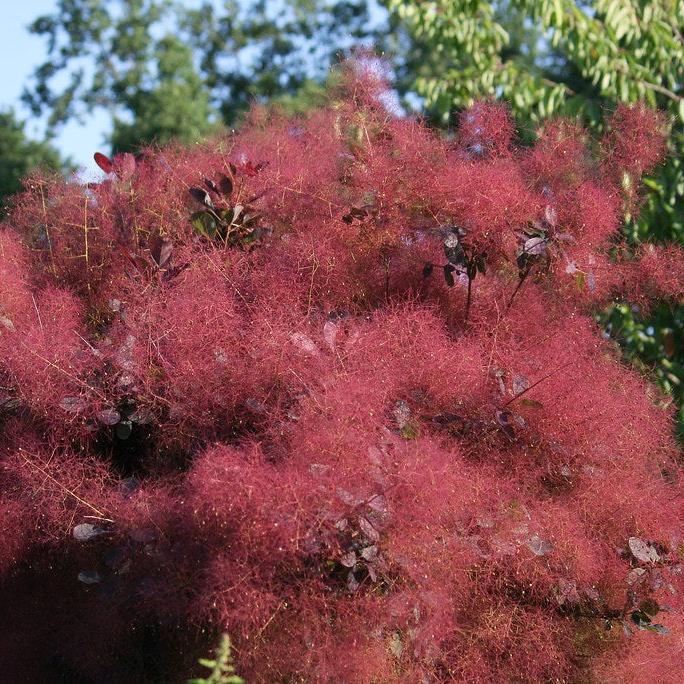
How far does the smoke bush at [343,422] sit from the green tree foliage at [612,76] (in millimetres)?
946

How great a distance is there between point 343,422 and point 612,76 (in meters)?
2.80

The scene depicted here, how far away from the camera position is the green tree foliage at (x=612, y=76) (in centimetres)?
443

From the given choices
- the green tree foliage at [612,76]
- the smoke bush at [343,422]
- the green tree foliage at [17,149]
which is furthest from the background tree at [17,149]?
the smoke bush at [343,422]

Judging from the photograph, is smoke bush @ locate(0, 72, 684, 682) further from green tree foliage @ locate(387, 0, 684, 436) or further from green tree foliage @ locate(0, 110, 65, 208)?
green tree foliage @ locate(0, 110, 65, 208)

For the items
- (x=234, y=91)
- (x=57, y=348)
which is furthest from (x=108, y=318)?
(x=234, y=91)

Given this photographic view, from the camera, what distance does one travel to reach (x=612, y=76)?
4.57m

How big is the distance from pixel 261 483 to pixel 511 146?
67.9 inches

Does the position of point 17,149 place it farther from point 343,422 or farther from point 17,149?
point 343,422

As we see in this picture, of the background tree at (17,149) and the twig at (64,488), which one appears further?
the background tree at (17,149)

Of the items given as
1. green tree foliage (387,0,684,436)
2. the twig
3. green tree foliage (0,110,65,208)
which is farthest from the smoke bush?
green tree foliage (0,110,65,208)

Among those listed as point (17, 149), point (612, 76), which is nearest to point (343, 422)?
point (612, 76)

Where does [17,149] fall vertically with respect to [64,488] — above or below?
below

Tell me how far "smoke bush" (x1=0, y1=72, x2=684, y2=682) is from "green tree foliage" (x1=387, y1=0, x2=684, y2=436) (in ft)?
3.11

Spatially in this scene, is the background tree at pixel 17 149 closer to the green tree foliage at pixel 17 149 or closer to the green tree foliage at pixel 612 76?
the green tree foliage at pixel 17 149
